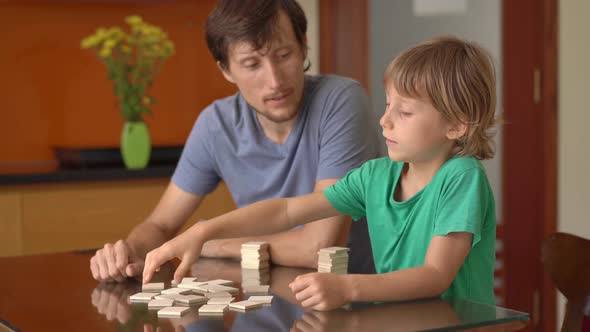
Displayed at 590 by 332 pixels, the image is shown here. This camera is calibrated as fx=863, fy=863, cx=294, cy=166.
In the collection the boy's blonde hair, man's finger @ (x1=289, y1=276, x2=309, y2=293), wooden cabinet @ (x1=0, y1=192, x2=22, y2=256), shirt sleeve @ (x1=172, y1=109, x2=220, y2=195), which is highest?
the boy's blonde hair

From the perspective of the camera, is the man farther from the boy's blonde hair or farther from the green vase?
the green vase

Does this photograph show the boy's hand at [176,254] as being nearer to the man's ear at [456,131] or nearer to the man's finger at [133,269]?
the man's finger at [133,269]

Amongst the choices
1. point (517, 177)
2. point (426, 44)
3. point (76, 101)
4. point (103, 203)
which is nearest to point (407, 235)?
point (426, 44)

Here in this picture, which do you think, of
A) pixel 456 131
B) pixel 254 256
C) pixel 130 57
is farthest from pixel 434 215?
pixel 130 57

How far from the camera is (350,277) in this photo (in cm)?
142

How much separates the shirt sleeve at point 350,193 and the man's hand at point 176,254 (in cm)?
31

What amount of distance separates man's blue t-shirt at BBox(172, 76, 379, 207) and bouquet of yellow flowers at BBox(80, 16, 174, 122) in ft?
4.56

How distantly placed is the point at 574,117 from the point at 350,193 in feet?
6.60

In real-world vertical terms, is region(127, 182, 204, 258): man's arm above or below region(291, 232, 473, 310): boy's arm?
below

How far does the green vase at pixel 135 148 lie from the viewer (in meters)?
3.72

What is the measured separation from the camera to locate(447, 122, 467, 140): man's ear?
164cm

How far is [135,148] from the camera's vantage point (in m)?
3.72

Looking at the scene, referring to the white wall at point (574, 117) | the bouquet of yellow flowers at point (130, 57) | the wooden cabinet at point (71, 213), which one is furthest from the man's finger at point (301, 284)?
the bouquet of yellow flowers at point (130, 57)

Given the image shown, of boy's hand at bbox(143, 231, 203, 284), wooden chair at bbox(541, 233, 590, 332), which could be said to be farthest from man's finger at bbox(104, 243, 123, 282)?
wooden chair at bbox(541, 233, 590, 332)
